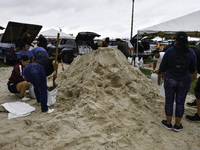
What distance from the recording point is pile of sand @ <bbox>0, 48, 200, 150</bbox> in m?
2.58

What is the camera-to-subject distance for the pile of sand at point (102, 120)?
8.47 feet

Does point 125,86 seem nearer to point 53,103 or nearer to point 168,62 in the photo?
point 168,62

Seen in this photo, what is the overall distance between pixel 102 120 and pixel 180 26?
8.37 m

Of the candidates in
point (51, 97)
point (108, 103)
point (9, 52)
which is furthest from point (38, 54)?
point (9, 52)

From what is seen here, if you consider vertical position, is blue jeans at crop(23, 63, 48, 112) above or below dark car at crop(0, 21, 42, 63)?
below

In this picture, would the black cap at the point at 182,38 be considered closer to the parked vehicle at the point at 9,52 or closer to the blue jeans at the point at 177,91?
the blue jeans at the point at 177,91

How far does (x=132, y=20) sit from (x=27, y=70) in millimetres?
13152

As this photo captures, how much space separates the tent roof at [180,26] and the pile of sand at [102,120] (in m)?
6.09

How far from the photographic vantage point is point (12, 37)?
10070 millimetres

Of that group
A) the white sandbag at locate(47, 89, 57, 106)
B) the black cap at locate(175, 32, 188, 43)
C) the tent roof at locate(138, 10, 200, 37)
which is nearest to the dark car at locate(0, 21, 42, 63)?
the white sandbag at locate(47, 89, 57, 106)

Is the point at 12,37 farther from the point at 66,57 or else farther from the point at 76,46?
the point at 76,46

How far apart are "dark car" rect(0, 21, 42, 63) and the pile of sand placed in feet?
20.4

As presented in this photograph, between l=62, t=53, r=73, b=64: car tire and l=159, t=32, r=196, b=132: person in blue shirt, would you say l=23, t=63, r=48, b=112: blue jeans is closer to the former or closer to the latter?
l=159, t=32, r=196, b=132: person in blue shirt

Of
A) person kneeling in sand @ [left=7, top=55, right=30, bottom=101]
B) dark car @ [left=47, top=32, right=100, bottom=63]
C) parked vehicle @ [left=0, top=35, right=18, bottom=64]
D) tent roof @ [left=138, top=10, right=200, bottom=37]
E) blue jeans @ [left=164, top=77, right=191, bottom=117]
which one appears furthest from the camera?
dark car @ [left=47, top=32, right=100, bottom=63]
